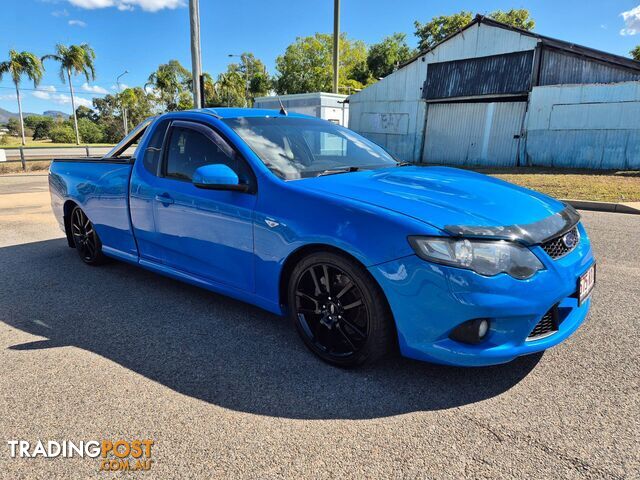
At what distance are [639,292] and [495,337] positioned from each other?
257cm

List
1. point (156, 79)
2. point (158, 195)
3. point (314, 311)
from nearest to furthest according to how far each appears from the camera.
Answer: point (314, 311) → point (158, 195) → point (156, 79)

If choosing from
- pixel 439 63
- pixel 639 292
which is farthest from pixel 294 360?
pixel 439 63

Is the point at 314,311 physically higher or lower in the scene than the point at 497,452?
higher

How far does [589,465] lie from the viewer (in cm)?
194

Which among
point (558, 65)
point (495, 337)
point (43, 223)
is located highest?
point (558, 65)

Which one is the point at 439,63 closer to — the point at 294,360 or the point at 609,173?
the point at 609,173

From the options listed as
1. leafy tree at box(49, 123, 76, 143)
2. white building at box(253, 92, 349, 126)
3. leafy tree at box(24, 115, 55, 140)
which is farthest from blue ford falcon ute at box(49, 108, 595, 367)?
leafy tree at box(24, 115, 55, 140)

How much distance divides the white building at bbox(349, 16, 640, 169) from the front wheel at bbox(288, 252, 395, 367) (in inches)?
643

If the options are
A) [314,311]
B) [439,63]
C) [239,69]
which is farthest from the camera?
[239,69]

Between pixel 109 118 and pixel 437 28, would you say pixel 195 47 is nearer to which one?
pixel 437 28

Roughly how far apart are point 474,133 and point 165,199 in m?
17.7

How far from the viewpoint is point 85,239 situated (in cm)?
497

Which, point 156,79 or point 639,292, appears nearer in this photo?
point 639,292

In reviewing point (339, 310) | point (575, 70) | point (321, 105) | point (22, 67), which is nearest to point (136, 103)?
point (22, 67)
